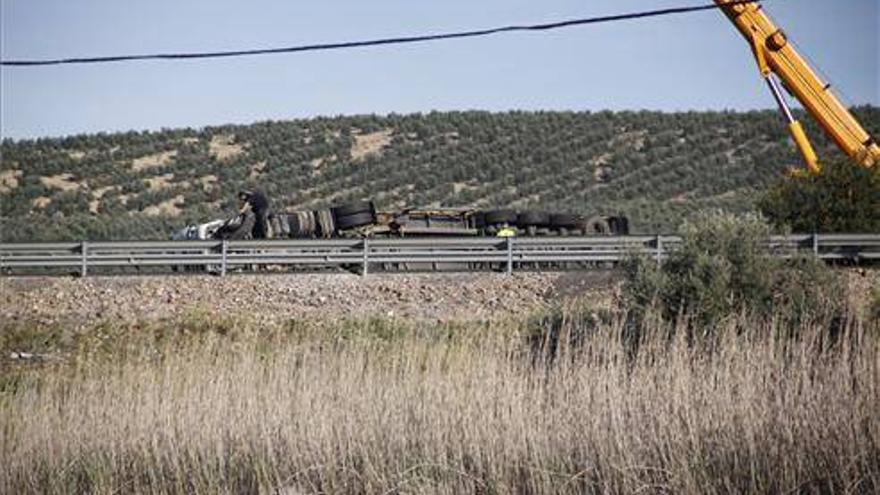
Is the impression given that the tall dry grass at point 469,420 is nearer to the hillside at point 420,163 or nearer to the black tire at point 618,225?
the black tire at point 618,225

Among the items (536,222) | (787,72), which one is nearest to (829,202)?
(787,72)

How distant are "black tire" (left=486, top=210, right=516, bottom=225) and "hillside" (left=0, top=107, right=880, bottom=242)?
1886 cm

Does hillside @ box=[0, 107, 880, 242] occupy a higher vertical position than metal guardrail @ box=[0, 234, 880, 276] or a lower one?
higher

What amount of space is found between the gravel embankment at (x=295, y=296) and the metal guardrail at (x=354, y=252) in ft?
2.01

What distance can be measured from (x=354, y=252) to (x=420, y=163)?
4059 centimetres

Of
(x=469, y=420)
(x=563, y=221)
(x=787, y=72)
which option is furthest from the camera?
(x=563, y=221)

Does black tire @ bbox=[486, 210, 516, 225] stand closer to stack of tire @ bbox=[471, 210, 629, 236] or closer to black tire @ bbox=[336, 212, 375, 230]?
stack of tire @ bbox=[471, 210, 629, 236]

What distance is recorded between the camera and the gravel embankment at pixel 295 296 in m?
23.3

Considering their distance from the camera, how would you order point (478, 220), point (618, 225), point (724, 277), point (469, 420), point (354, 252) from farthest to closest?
point (618, 225)
point (478, 220)
point (354, 252)
point (724, 277)
point (469, 420)

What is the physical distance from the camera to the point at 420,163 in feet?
217

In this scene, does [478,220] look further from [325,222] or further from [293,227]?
[293,227]

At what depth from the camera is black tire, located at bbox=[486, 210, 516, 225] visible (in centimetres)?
3117

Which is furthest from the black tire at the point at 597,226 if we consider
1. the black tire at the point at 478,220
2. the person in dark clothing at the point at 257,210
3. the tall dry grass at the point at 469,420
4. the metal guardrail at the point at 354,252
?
the tall dry grass at the point at 469,420

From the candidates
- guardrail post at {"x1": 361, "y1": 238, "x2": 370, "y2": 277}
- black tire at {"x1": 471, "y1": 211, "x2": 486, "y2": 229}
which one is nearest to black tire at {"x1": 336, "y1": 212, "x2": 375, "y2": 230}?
black tire at {"x1": 471, "y1": 211, "x2": 486, "y2": 229}
